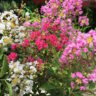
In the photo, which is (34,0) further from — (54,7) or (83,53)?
(83,53)

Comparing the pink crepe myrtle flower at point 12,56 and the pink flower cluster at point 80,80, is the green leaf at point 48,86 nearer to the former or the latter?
the pink flower cluster at point 80,80

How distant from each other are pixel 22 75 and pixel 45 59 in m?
0.38

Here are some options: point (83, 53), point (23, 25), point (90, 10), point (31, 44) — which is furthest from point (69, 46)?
point (90, 10)

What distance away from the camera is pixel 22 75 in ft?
11.7

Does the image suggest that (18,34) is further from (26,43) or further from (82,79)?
(82,79)

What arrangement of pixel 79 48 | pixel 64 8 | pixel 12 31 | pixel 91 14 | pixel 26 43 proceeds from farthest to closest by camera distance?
pixel 91 14
pixel 64 8
pixel 12 31
pixel 26 43
pixel 79 48

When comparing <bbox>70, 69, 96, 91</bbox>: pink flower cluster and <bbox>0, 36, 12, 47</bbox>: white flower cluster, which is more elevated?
<bbox>0, 36, 12, 47</bbox>: white flower cluster

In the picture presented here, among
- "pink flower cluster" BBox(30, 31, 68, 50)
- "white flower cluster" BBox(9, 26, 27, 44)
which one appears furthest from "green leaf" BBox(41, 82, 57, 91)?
"white flower cluster" BBox(9, 26, 27, 44)

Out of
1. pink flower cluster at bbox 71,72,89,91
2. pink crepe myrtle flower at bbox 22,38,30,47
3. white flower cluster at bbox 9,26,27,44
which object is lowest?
pink flower cluster at bbox 71,72,89,91

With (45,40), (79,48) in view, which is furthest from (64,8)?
(79,48)

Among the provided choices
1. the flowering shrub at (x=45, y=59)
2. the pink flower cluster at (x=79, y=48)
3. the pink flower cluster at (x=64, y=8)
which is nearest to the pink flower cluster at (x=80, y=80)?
the flowering shrub at (x=45, y=59)

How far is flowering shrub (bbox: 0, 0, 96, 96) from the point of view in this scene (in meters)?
3.57

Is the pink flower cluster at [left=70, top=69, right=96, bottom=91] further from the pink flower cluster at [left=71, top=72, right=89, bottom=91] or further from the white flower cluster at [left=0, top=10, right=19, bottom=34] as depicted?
the white flower cluster at [left=0, top=10, right=19, bottom=34]

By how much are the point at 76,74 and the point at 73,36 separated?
603 mm
